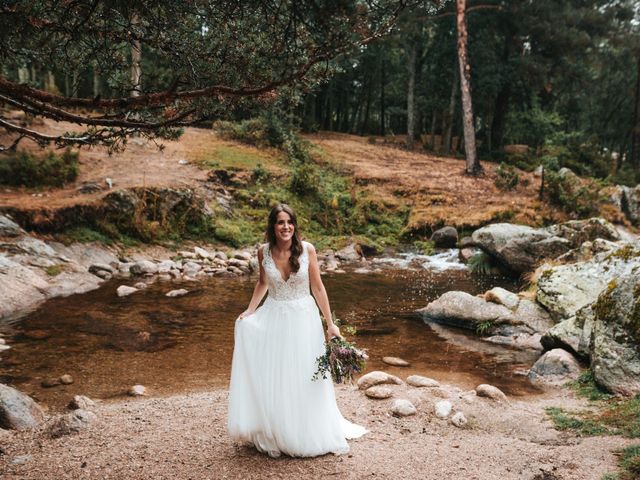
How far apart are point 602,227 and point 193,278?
11958 mm

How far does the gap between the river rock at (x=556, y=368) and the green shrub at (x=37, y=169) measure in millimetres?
14846

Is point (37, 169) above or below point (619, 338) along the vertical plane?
above

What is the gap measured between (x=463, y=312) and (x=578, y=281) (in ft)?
7.44

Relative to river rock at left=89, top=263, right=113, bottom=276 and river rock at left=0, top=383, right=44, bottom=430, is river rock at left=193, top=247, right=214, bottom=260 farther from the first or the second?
river rock at left=0, top=383, right=44, bottom=430

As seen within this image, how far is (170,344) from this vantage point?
8.45 metres

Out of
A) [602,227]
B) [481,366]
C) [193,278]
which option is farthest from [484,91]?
[481,366]

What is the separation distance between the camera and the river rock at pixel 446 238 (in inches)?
728

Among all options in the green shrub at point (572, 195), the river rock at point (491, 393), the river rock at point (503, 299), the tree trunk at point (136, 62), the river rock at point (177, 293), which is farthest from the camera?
the green shrub at point (572, 195)

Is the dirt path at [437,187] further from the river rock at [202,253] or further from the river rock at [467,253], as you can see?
the river rock at [202,253]

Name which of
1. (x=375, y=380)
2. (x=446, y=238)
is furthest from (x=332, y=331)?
(x=446, y=238)

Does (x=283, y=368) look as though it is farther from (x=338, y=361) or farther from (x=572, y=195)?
(x=572, y=195)

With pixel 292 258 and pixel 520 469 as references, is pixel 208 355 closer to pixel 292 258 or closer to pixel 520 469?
pixel 292 258

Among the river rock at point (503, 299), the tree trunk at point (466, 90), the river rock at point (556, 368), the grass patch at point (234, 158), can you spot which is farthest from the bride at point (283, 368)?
the tree trunk at point (466, 90)

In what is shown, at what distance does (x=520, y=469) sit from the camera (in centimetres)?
427
